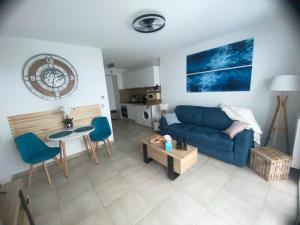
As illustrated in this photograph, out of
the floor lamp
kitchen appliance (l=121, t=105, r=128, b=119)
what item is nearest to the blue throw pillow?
the floor lamp

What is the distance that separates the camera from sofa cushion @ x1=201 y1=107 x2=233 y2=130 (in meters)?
2.55

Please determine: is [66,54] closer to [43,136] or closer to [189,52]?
[43,136]

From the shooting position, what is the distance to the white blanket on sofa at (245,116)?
2143mm

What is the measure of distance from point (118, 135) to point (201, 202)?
116 inches

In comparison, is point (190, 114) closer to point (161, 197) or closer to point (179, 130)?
point (179, 130)

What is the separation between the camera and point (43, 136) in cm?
246

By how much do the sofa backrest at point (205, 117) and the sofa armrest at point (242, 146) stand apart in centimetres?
48

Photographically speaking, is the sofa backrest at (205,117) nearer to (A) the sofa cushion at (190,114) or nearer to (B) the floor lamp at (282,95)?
(A) the sofa cushion at (190,114)

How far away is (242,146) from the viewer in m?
2.00

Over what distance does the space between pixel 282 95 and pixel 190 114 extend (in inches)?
64.3

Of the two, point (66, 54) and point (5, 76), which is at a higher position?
point (66, 54)

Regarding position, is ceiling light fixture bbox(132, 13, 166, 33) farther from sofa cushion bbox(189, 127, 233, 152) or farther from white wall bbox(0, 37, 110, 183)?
sofa cushion bbox(189, 127, 233, 152)

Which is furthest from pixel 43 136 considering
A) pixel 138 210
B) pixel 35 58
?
pixel 138 210

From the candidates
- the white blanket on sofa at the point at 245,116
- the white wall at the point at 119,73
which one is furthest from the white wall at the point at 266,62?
the white wall at the point at 119,73
